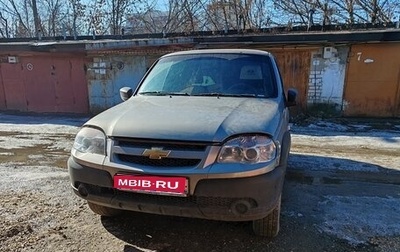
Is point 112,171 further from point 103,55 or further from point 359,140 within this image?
point 103,55

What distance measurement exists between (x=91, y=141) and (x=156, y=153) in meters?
0.65

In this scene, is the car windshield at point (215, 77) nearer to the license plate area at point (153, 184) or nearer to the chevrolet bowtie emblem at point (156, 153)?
the chevrolet bowtie emblem at point (156, 153)

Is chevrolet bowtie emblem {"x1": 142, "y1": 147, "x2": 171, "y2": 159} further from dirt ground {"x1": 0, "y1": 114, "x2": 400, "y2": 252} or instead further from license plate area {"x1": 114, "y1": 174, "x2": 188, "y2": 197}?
dirt ground {"x1": 0, "y1": 114, "x2": 400, "y2": 252}

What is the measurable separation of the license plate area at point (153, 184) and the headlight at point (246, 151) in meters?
0.34

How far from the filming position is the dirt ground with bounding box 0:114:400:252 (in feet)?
8.81

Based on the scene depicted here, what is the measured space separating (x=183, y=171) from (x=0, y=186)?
323cm

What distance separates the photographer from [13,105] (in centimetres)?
1158

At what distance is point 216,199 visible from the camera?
2211mm

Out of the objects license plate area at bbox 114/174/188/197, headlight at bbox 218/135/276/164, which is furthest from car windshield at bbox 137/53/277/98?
license plate area at bbox 114/174/188/197

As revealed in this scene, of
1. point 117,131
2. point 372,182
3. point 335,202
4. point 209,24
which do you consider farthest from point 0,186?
point 209,24

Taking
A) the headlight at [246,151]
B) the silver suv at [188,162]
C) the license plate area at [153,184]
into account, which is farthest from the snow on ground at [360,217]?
the license plate area at [153,184]

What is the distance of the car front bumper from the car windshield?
1.22 metres

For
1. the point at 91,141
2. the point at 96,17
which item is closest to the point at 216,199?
the point at 91,141

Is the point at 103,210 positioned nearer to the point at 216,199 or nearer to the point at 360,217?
the point at 216,199
